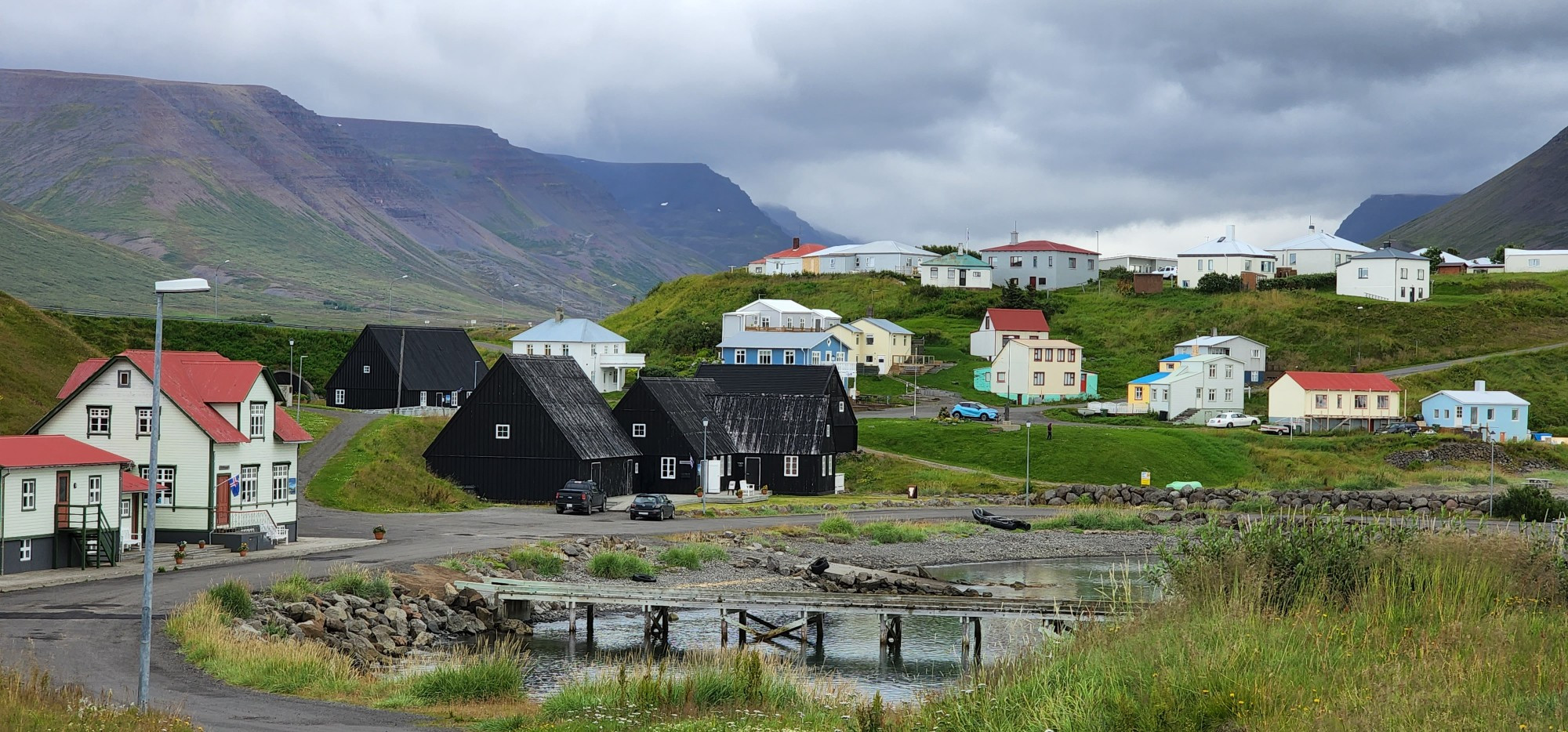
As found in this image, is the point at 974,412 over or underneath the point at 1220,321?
underneath

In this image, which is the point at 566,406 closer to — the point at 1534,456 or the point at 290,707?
the point at 290,707

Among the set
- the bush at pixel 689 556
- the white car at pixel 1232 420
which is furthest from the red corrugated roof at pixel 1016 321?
the bush at pixel 689 556

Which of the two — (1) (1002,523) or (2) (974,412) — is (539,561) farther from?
(2) (974,412)

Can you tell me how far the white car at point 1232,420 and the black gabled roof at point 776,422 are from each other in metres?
30.8

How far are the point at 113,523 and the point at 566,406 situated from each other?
93.1 ft

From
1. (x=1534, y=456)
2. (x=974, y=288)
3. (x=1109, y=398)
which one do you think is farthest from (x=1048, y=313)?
(x=1534, y=456)

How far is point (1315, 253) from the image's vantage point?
136 meters

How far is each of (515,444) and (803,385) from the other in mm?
21531

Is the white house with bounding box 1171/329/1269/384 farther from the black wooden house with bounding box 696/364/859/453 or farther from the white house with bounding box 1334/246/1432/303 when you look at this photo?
the black wooden house with bounding box 696/364/859/453

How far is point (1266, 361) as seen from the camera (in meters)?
105

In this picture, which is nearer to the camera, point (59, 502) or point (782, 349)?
point (59, 502)

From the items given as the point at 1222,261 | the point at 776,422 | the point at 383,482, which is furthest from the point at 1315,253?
the point at 383,482

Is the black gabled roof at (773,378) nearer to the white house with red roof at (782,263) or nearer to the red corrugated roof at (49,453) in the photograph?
the red corrugated roof at (49,453)

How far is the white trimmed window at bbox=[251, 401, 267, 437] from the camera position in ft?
136
